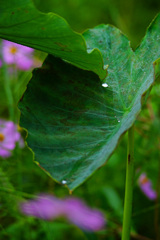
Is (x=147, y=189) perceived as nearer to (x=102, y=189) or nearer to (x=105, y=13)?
(x=102, y=189)

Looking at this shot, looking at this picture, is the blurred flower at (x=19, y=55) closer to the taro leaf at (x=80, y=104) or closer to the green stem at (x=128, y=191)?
the taro leaf at (x=80, y=104)

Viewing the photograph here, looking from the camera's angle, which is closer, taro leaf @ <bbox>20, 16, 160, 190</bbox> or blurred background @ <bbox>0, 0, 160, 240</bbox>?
taro leaf @ <bbox>20, 16, 160, 190</bbox>

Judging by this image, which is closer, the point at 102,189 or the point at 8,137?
the point at 8,137

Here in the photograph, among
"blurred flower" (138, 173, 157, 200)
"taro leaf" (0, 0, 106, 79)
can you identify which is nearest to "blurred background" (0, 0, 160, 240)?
"blurred flower" (138, 173, 157, 200)

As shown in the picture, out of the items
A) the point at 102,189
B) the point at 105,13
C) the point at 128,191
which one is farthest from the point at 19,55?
the point at 105,13

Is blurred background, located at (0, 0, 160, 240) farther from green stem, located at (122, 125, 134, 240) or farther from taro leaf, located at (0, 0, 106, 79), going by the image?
taro leaf, located at (0, 0, 106, 79)

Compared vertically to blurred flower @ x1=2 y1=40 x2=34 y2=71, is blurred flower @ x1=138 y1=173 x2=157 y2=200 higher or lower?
lower

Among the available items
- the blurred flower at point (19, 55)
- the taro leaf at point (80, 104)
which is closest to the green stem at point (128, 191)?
the taro leaf at point (80, 104)

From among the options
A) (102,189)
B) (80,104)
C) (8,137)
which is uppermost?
(80,104)
